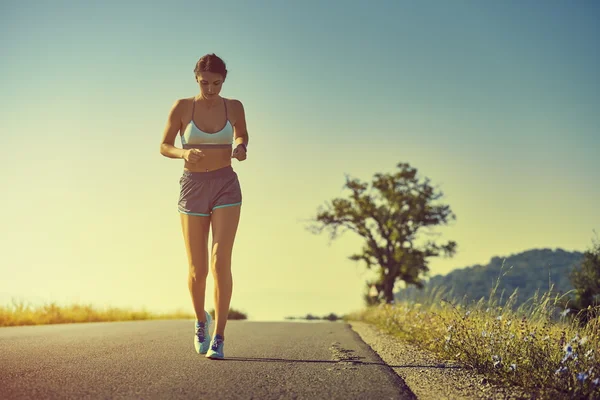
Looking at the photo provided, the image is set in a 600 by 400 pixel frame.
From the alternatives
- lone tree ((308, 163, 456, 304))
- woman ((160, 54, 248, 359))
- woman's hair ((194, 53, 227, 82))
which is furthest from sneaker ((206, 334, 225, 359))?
lone tree ((308, 163, 456, 304))

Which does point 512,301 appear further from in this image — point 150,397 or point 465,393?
point 150,397

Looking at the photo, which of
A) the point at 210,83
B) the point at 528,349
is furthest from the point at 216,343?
the point at 528,349

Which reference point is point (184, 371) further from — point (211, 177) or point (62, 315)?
point (62, 315)

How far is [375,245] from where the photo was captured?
32.7 m


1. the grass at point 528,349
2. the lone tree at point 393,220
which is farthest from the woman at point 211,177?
the lone tree at point 393,220

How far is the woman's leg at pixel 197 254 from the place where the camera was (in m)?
5.50

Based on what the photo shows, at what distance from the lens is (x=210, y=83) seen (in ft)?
17.5

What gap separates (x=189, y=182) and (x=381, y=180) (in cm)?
2895

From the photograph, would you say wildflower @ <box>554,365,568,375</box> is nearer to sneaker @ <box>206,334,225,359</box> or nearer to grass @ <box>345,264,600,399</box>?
grass @ <box>345,264,600,399</box>

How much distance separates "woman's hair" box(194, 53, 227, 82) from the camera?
526 centimetres

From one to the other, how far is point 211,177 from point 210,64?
3.30ft

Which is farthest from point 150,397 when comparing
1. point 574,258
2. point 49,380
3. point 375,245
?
point 375,245

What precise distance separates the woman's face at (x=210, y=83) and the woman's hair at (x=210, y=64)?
35 millimetres

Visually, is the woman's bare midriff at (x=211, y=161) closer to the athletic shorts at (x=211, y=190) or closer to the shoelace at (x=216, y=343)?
the athletic shorts at (x=211, y=190)
